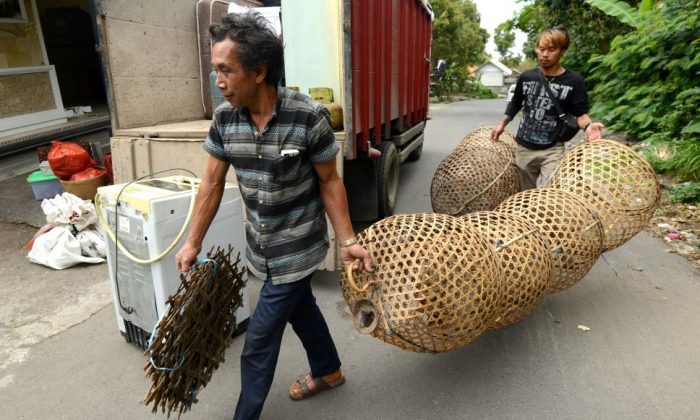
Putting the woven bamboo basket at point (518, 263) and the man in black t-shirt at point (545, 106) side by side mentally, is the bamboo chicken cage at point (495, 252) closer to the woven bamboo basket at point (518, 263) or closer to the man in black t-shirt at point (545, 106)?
the woven bamboo basket at point (518, 263)

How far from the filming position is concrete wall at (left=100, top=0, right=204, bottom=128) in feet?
11.7

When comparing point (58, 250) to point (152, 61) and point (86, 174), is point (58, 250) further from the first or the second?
point (152, 61)

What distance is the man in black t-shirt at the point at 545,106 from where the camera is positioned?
10.8 feet

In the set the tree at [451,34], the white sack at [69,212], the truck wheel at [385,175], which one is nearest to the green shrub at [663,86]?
the truck wheel at [385,175]

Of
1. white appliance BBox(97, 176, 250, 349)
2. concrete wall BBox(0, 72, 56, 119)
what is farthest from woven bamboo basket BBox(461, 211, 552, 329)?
concrete wall BBox(0, 72, 56, 119)

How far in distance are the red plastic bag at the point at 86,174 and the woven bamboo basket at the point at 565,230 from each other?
4164 mm

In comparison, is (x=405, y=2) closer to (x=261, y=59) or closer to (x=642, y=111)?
(x=261, y=59)

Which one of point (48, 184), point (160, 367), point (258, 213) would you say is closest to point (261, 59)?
point (258, 213)

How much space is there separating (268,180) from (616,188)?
2.32m

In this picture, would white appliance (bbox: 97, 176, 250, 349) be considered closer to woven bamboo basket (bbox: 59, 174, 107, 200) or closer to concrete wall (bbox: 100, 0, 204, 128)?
concrete wall (bbox: 100, 0, 204, 128)

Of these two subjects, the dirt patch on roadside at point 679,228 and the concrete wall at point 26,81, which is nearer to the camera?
the dirt patch on roadside at point 679,228

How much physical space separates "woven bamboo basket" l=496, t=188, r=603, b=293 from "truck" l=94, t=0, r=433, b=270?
1.36 metres

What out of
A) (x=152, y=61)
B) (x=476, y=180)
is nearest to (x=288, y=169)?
(x=476, y=180)

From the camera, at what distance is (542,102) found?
3.47 m
